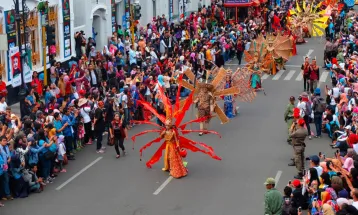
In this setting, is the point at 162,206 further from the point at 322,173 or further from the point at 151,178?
the point at 322,173

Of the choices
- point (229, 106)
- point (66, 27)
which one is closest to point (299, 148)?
point (229, 106)

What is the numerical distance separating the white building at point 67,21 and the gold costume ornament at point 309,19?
8.19 m

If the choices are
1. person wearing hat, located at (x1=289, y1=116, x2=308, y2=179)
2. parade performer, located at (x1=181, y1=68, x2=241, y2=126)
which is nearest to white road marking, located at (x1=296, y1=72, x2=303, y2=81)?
parade performer, located at (x1=181, y1=68, x2=241, y2=126)

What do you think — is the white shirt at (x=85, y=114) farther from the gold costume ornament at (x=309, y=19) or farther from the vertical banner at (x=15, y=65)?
the gold costume ornament at (x=309, y=19)

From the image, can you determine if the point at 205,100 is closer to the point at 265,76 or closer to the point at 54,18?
the point at 54,18

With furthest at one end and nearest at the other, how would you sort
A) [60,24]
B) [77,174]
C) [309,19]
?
[309,19] < [60,24] < [77,174]

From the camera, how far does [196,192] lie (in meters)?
18.0

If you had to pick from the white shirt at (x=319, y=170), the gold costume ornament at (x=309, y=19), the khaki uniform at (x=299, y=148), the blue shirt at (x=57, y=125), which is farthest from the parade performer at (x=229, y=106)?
the gold costume ornament at (x=309, y=19)

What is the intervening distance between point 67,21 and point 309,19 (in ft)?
57.4

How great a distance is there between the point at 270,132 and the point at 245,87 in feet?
6.69

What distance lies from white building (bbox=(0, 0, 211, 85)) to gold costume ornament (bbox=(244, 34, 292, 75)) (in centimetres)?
752

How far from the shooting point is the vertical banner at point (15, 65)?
1020 inches

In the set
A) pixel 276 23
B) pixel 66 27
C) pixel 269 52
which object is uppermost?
pixel 66 27

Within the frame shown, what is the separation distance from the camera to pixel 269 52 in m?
31.9
